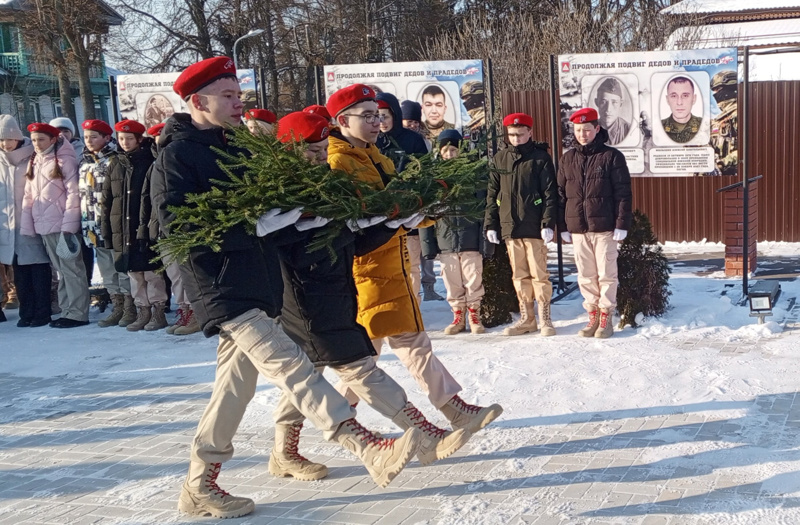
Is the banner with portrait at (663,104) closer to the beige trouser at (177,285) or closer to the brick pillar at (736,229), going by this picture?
the brick pillar at (736,229)

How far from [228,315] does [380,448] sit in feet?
3.01

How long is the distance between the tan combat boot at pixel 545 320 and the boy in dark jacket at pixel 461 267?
539 millimetres

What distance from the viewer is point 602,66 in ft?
29.4

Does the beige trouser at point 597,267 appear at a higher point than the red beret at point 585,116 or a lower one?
lower

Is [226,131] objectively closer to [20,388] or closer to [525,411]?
[525,411]

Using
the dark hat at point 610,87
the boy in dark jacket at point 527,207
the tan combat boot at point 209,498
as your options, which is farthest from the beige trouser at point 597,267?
the tan combat boot at point 209,498

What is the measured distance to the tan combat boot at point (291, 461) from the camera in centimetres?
457

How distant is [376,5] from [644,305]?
28.6 meters

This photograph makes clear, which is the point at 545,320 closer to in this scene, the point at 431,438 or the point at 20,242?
the point at 431,438

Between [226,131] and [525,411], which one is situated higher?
[226,131]

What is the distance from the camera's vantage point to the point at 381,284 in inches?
188

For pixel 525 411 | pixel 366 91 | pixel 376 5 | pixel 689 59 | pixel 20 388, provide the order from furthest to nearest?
1. pixel 376 5
2. pixel 689 59
3. pixel 20 388
4. pixel 525 411
5. pixel 366 91

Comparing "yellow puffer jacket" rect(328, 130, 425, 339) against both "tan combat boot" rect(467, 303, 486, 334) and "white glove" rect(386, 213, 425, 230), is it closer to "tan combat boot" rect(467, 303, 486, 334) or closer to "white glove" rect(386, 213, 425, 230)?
"white glove" rect(386, 213, 425, 230)

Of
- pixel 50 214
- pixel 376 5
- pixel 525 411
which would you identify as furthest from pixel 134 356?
pixel 376 5
